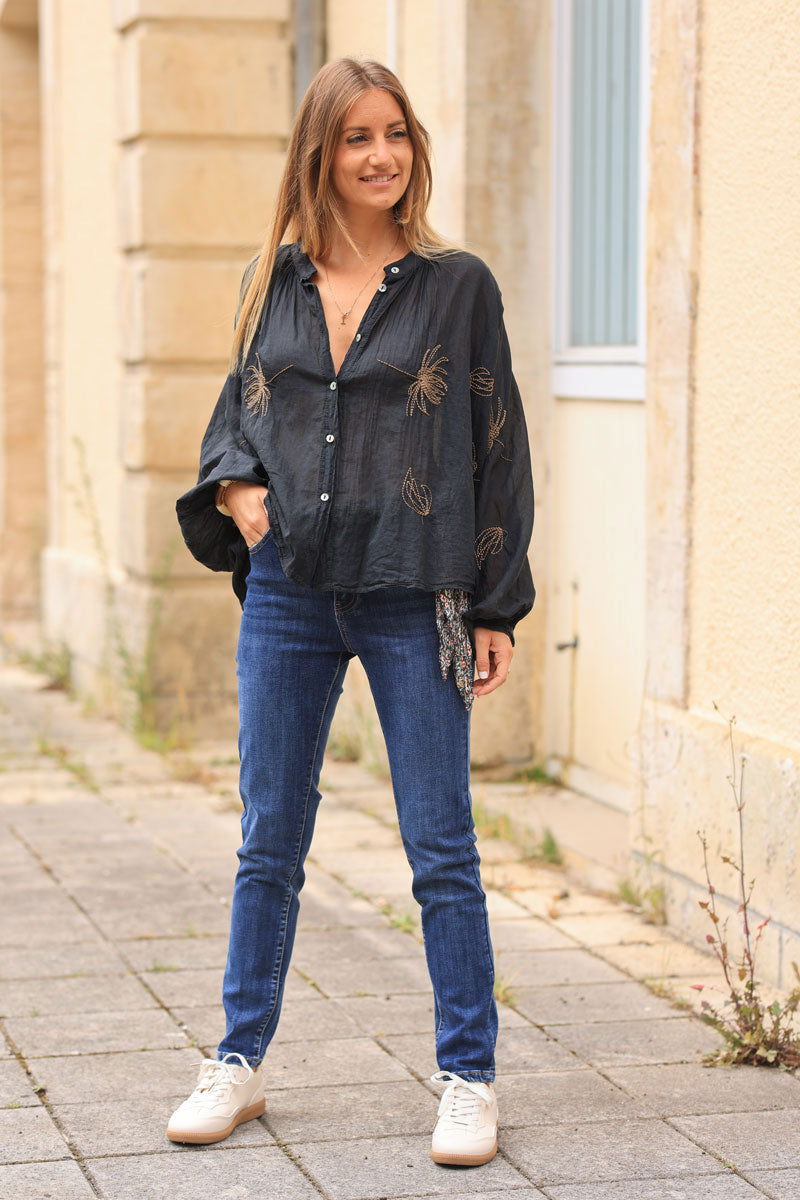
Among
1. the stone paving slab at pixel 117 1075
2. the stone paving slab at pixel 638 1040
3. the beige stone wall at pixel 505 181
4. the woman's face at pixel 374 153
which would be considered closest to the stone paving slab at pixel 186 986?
the stone paving slab at pixel 117 1075

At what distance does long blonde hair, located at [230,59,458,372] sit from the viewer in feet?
10.7

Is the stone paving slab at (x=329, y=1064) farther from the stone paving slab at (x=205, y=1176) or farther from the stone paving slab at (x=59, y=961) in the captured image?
the stone paving slab at (x=59, y=961)

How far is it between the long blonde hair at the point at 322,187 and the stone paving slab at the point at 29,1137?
1.51 meters

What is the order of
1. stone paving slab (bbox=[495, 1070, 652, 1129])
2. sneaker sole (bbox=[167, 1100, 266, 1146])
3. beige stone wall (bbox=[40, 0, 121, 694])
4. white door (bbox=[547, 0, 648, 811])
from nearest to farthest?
sneaker sole (bbox=[167, 1100, 266, 1146]), stone paving slab (bbox=[495, 1070, 652, 1129]), white door (bbox=[547, 0, 648, 811]), beige stone wall (bbox=[40, 0, 121, 694])

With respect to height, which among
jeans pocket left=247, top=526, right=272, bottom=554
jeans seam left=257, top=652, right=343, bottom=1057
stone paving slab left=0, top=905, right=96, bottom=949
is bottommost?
stone paving slab left=0, top=905, right=96, bottom=949

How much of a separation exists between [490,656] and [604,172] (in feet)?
10.4

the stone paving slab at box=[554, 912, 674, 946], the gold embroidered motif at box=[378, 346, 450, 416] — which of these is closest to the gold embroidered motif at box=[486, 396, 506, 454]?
the gold embroidered motif at box=[378, 346, 450, 416]

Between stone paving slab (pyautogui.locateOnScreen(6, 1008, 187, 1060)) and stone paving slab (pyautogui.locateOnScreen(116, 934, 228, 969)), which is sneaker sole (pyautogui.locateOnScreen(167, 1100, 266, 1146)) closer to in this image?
stone paving slab (pyautogui.locateOnScreen(6, 1008, 187, 1060))

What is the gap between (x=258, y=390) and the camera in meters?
3.33

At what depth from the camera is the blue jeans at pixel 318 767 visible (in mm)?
3281

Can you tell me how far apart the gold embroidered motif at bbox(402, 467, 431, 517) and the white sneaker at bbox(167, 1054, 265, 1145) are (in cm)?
113

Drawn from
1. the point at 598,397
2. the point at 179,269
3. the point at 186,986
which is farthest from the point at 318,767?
the point at 179,269

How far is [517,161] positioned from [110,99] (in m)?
3.15

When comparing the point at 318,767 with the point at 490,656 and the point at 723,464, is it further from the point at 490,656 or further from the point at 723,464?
the point at 723,464
